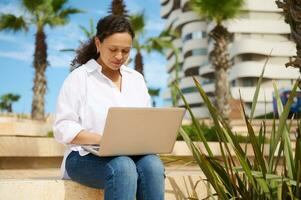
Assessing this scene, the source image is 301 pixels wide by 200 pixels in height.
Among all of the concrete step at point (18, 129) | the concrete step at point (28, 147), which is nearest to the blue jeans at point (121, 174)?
the concrete step at point (28, 147)

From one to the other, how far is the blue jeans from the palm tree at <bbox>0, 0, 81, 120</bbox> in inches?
760

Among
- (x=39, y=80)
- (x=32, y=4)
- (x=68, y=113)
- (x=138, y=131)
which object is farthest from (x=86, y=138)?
(x=32, y=4)

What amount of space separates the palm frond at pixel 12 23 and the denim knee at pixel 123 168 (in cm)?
2024

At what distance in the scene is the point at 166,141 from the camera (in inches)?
125

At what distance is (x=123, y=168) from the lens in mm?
2934

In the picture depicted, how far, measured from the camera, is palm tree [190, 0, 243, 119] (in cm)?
2027

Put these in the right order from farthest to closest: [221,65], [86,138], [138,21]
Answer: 1. [138,21]
2. [221,65]
3. [86,138]

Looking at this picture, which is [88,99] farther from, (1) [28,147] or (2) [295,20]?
(1) [28,147]

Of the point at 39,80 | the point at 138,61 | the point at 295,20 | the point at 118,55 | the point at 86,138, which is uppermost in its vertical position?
the point at 295,20

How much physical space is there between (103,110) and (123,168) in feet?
1.61

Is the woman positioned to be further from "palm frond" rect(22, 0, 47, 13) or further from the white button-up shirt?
"palm frond" rect(22, 0, 47, 13)

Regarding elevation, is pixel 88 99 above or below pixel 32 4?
below

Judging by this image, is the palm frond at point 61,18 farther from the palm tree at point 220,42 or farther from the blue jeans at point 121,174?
the blue jeans at point 121,174

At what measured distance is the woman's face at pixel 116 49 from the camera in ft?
10.7
